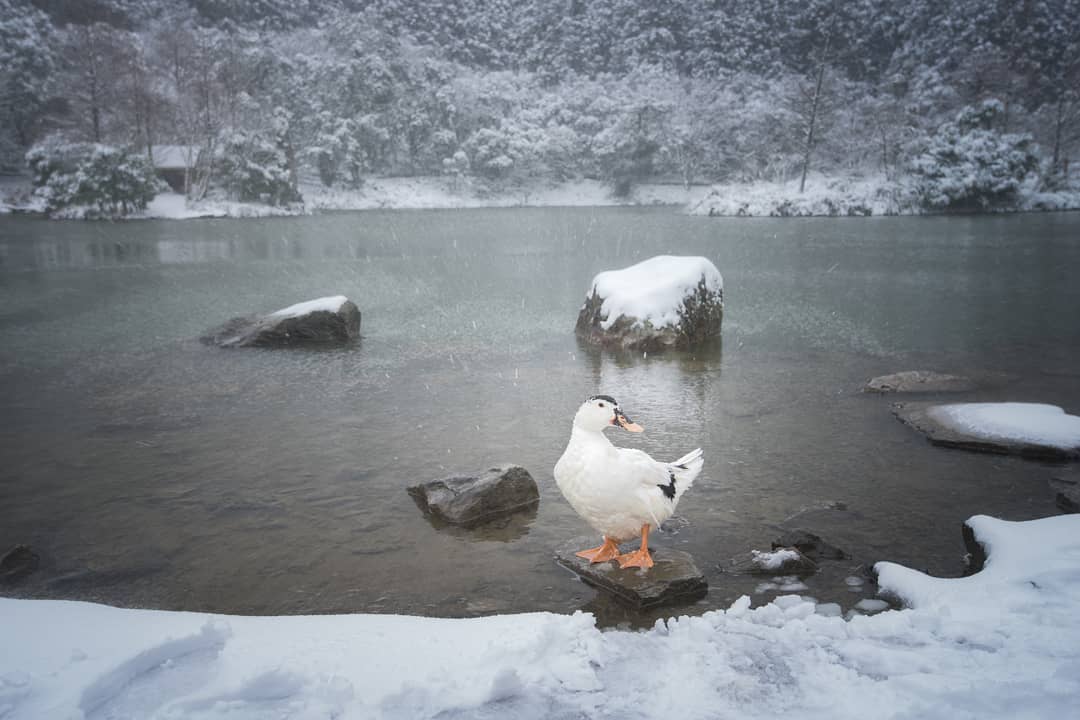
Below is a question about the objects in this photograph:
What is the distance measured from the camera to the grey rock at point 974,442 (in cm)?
646

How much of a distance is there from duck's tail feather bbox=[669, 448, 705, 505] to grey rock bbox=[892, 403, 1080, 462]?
347 cm

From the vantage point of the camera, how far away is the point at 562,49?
9531 centimetres

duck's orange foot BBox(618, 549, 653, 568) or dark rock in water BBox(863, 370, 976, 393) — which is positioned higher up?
dark rock in water BBox(863, 370, 976, 393)

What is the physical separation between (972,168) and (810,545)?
46976 millimetres

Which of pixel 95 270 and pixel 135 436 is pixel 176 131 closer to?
pixel 95 270

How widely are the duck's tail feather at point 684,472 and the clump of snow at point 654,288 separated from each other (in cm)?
671

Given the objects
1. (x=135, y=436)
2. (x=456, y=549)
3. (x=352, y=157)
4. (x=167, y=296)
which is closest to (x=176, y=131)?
(x=352, y=157)

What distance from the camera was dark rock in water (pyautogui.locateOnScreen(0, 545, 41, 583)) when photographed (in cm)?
462

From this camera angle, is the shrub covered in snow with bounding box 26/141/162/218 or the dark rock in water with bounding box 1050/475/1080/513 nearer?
the dark rock in water with bounding box 1050/475/1080/513

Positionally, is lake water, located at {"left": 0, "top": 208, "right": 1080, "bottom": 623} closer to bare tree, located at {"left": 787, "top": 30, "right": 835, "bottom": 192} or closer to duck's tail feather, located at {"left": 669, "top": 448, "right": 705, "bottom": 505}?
duck's tail feather, located at {"left": 669, "top": 448, "right": 705, "bottom": 505}

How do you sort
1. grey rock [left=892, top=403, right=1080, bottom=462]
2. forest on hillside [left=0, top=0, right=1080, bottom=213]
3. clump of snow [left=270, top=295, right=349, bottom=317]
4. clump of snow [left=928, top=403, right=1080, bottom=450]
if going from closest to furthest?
grey rock [left=892, top=403, right=1080, bottom=462] → clump of snow [left=928, top=403, right=1080, bottom=450] → clump of snow [left=270, top=295, right=349, bottom=317] → forest on hillside [left=0, top=0, right=1080, bottom=213]

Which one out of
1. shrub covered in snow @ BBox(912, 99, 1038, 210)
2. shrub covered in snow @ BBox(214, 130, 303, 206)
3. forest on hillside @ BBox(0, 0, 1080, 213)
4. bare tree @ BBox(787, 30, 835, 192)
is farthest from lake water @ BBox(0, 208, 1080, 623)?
bare tree @ BBox(787, 30, 835, 192)

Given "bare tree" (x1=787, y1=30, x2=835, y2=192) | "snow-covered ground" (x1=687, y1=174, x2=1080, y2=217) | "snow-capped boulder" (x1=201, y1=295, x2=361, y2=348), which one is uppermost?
"bare tree" (x1=787, y1=30, x2=835, y2=192)

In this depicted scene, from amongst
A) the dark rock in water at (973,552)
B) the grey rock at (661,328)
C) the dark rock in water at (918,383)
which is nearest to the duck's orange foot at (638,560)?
the dark rock in water at (973,552)
